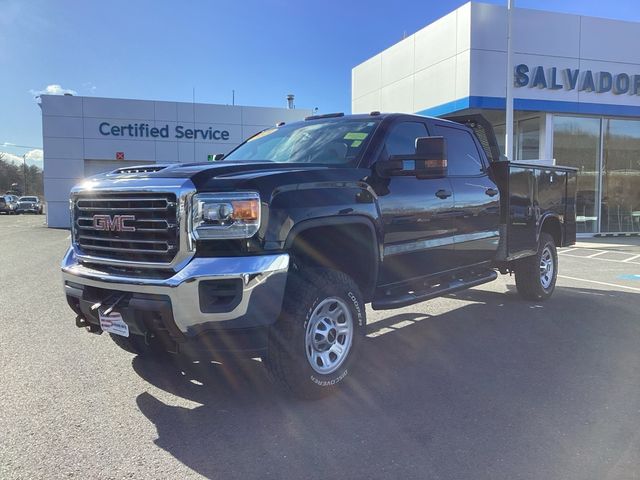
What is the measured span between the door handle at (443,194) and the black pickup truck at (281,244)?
3 cm

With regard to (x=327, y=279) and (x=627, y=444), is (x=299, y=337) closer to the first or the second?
(x=327, y=279)

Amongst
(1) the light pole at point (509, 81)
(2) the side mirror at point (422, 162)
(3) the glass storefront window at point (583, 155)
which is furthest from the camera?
(3) the glass storefront window at point (583, 155)

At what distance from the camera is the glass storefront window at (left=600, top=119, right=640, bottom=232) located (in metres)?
18.4

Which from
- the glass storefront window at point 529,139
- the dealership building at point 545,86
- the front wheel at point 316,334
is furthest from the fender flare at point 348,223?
the glass storefront window at point 529,139

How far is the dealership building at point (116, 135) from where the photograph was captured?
25594mm

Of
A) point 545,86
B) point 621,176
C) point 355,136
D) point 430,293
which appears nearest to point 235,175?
point 355,136

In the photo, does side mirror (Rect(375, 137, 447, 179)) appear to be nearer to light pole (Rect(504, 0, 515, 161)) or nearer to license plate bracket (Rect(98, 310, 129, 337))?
license plate bracket (Rect(98, 310, 129, 337))

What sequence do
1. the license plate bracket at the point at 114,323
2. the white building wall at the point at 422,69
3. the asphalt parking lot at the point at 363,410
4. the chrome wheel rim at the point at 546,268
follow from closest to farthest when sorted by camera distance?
the asphalt parking lot at the point at 363,410
the license plate bracket at the point at 114,323
the chrome wheel rim at the point at 546,268
the white building wall at the point at 422,69

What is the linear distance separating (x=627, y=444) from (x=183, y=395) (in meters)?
3.02

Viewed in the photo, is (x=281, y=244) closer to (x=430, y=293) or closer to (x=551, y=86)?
(x=430, y=293)

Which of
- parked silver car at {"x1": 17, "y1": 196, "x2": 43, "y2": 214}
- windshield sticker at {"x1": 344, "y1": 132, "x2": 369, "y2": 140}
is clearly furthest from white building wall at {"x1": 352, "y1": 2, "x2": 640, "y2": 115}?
parked silver car at {"x1": 17, "y1": 196, "x2": 43, "y2": 214}

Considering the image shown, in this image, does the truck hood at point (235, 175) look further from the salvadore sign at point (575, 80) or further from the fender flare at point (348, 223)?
the salvadore sign at point (575, 80)

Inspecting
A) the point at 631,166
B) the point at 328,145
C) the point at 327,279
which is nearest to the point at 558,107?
the point at 631,166

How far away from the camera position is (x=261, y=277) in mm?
3295
